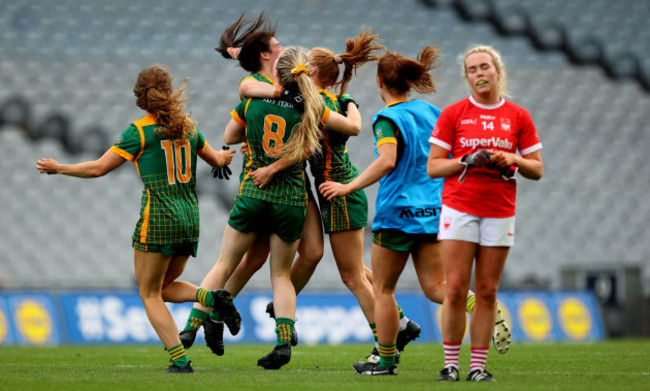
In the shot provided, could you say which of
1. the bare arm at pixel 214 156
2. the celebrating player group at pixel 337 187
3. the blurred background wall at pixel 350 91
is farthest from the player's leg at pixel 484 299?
the blurred background wall at pixel 350 91

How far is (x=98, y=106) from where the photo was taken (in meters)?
15.6

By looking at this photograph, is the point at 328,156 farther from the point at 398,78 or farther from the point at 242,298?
the point at 242,298

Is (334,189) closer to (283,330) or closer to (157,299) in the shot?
(283,330)

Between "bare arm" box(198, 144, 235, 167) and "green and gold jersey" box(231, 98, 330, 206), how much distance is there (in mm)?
286

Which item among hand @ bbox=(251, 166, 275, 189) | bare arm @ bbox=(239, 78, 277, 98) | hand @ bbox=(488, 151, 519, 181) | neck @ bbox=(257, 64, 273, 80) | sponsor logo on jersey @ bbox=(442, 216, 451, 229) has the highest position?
neck @ bbox=(257, 64, 273, 80)

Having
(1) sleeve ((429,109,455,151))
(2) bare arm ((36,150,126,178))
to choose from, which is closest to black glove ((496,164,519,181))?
(1) sleeve ((429,109,455,151))

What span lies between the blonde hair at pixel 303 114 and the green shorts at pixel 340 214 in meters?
0.45

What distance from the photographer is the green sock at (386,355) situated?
5.28 meters

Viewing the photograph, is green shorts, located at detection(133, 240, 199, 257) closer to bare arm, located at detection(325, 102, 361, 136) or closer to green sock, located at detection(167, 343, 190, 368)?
green sock, located at detection(167, 343, 190, 368)

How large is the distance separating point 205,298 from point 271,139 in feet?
3.33

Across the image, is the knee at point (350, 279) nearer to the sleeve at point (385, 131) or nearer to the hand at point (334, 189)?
the hand at point (334, 189)

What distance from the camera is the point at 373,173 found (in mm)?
5059

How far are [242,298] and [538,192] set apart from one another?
7.64 m

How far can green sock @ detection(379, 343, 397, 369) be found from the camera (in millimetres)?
5277
